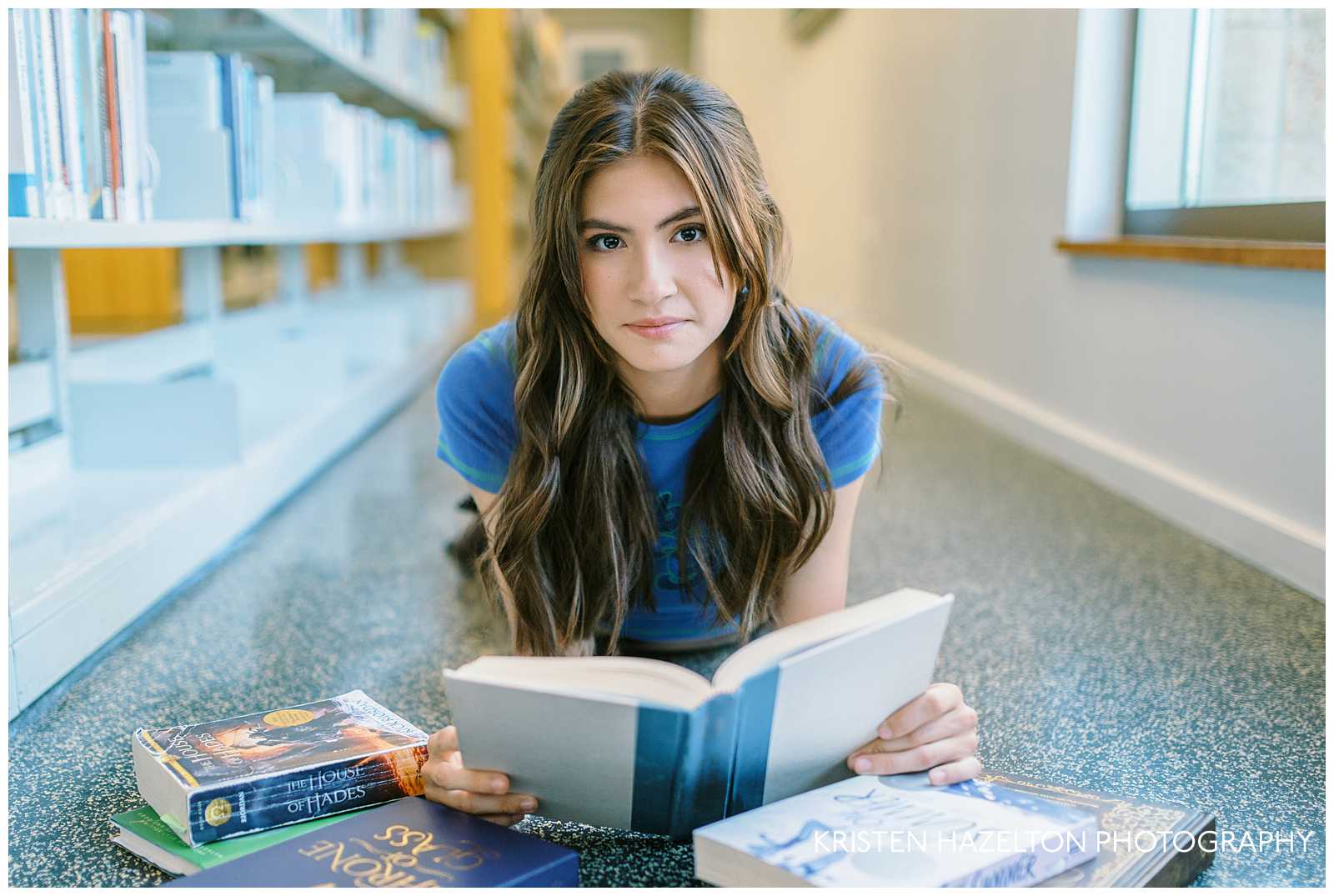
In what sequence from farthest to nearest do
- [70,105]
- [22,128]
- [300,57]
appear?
1. [300,57]
2. [70,105]
3. [22,128]

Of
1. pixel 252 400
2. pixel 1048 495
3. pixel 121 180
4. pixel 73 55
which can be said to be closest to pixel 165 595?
pixel 121 180

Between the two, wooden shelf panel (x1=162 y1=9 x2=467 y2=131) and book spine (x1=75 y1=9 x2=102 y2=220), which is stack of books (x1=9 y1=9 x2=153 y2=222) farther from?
wooden shelf panel (x1=162 y1=9 x2=467 y2=131)

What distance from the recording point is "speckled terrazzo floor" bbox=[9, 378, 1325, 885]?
830mm

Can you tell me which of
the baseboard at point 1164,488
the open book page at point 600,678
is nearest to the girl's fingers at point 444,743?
the open book page at point 600,678

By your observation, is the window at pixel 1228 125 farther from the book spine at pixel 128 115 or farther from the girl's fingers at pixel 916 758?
the book spine at pixel 128 115

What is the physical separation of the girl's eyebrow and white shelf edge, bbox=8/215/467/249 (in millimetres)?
569

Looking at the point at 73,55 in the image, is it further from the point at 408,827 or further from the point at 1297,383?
the point at 1297,383

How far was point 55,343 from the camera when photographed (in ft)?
4.93

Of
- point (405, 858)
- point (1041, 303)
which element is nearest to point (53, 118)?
point (405, 858)

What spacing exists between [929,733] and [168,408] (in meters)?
1.24

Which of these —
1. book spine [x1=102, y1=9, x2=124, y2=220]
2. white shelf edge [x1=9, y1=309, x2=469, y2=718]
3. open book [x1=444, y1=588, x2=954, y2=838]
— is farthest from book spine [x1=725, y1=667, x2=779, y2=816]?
book spine [x1=102, y1=9, x2=124, y2=220]

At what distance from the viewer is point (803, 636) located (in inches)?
25.8

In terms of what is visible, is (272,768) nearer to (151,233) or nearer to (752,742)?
(752,742)

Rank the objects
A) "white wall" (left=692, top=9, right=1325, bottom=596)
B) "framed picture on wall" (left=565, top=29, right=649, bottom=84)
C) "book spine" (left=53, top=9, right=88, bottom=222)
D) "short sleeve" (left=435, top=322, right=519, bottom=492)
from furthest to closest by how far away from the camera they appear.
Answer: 1. "framed picture on wall" (left=565, top=29, right=649, bottom=84)
2. "white wall" (left=692, top=9, right=1325, bottom=596)
3. "book spine" (left=53, top=9, right=88, bottom=222)
4. "short sleeve" (left=435, top=322, right=519, bottom=492)
